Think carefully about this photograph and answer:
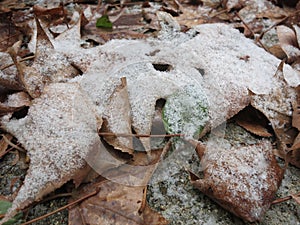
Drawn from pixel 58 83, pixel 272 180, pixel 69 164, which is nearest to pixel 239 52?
pixel 272 180

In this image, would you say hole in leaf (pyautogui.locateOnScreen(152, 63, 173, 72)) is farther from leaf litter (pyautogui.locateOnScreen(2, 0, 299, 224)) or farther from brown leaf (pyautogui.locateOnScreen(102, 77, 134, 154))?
brown leaf (pyautogui.locateOnScreen(102, 77, 134, 154))

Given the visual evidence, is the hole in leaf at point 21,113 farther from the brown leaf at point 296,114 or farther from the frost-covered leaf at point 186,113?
the brown leaf at point 296,114

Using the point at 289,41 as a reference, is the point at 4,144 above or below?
below

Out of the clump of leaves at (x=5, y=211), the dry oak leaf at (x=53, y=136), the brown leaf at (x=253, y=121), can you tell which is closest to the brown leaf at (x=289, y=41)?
the brown leaf at (x=253, y=121)

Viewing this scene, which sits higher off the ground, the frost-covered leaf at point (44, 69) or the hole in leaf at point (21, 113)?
the frost-covered leaf at point (44, 69)

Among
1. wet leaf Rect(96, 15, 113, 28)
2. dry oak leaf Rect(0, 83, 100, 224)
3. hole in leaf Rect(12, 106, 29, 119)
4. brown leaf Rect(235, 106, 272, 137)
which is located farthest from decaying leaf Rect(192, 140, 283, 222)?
wet leaf Rect(96, 15, 113, 28)

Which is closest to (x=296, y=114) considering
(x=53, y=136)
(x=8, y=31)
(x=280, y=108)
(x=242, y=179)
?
(x=280, y=108)

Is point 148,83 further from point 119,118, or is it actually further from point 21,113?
point 21,113

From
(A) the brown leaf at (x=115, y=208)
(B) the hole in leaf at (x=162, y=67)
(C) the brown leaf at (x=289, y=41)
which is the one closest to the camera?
(A) the brown leaf at (x=115, y=208)
